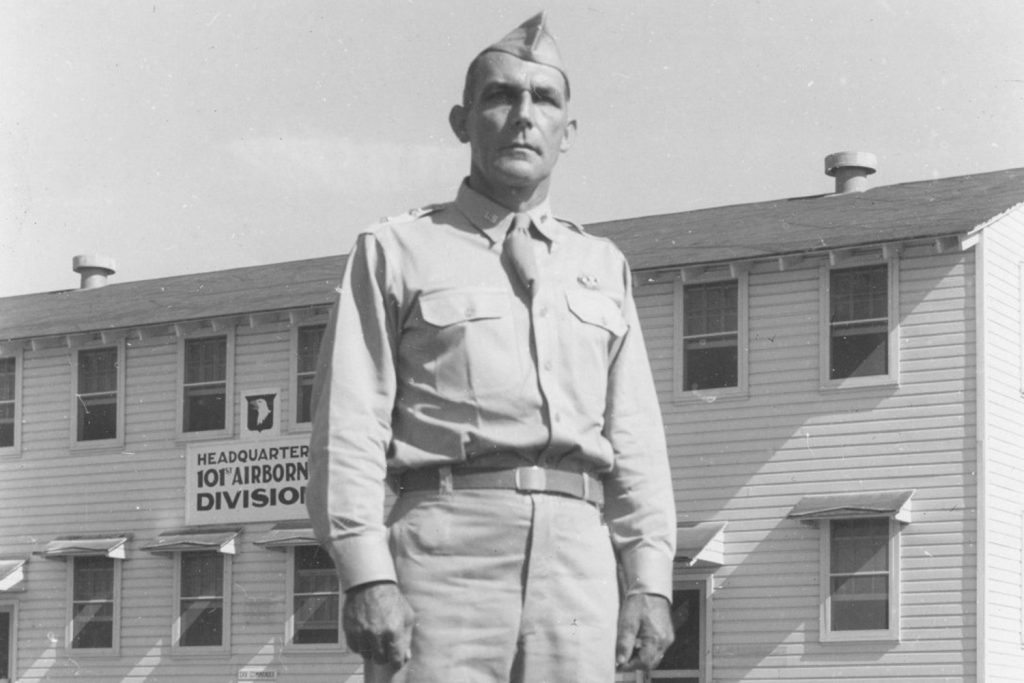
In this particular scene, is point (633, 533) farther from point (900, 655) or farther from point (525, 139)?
point (900, 655)

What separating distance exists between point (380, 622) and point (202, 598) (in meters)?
24.2

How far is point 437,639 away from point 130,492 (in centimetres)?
2540

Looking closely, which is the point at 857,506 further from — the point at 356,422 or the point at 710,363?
the point at 356,422

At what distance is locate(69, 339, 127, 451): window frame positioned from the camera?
29.3 meters

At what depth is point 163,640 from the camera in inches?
1109

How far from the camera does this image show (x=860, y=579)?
76.3ft

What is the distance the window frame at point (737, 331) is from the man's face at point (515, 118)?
780 inches

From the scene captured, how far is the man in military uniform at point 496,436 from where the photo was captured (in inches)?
175

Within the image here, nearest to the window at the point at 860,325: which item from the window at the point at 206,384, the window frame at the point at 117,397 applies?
the window at the point at 206,384

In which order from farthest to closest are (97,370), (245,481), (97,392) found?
1. (97,370)
2. (97,392)
3. (245,481)

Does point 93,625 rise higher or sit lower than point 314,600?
lower

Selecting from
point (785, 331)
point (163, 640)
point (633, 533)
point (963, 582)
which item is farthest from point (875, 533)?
point (633, 533)

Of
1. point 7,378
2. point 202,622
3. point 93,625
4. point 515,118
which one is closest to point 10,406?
point 7,378

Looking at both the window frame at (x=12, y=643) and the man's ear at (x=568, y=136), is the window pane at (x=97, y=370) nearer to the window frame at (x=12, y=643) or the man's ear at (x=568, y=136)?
the window frame at (x=12, y=643)
